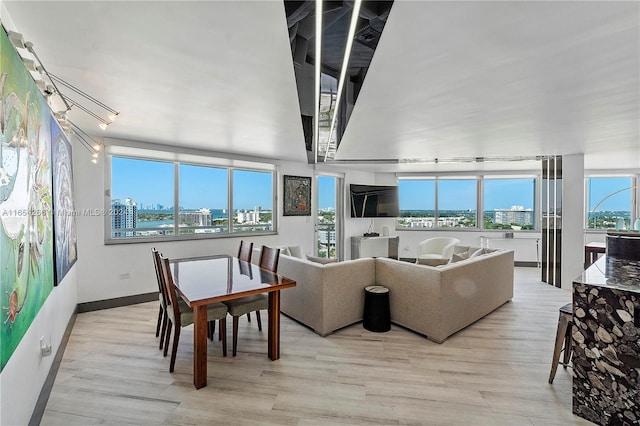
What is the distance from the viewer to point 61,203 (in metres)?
2.65

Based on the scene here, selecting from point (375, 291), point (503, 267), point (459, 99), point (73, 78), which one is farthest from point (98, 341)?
point (503, 267)

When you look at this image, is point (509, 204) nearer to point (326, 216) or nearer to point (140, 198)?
point (326, 216)

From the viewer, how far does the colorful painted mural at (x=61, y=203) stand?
242 centimetres

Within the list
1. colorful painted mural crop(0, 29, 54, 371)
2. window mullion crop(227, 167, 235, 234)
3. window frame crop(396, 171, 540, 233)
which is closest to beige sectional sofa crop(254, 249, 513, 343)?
window mullion crop(227, 167, 235, 234)

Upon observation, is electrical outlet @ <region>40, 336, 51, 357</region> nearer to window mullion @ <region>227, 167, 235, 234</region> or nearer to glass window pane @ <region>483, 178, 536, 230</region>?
window mullion @ <region>227, 167, 235, 234</region>

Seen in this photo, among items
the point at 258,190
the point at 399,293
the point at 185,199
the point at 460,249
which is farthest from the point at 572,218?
the point at 185,199

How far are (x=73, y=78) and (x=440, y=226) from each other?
729 centimetres

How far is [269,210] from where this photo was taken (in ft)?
18.7

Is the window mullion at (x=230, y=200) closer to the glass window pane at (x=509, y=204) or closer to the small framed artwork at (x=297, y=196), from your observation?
the small framed artwork at (x=297, y=196)

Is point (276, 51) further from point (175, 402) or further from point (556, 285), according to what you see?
point (556, 285)

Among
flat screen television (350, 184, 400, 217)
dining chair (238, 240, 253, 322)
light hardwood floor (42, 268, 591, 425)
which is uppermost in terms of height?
flat screen television (350, 184, 400, 217)

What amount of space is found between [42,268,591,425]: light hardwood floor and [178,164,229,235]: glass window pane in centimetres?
189

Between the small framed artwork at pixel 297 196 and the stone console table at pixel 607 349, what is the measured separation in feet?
15.1

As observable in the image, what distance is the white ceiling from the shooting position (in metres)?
1.37
